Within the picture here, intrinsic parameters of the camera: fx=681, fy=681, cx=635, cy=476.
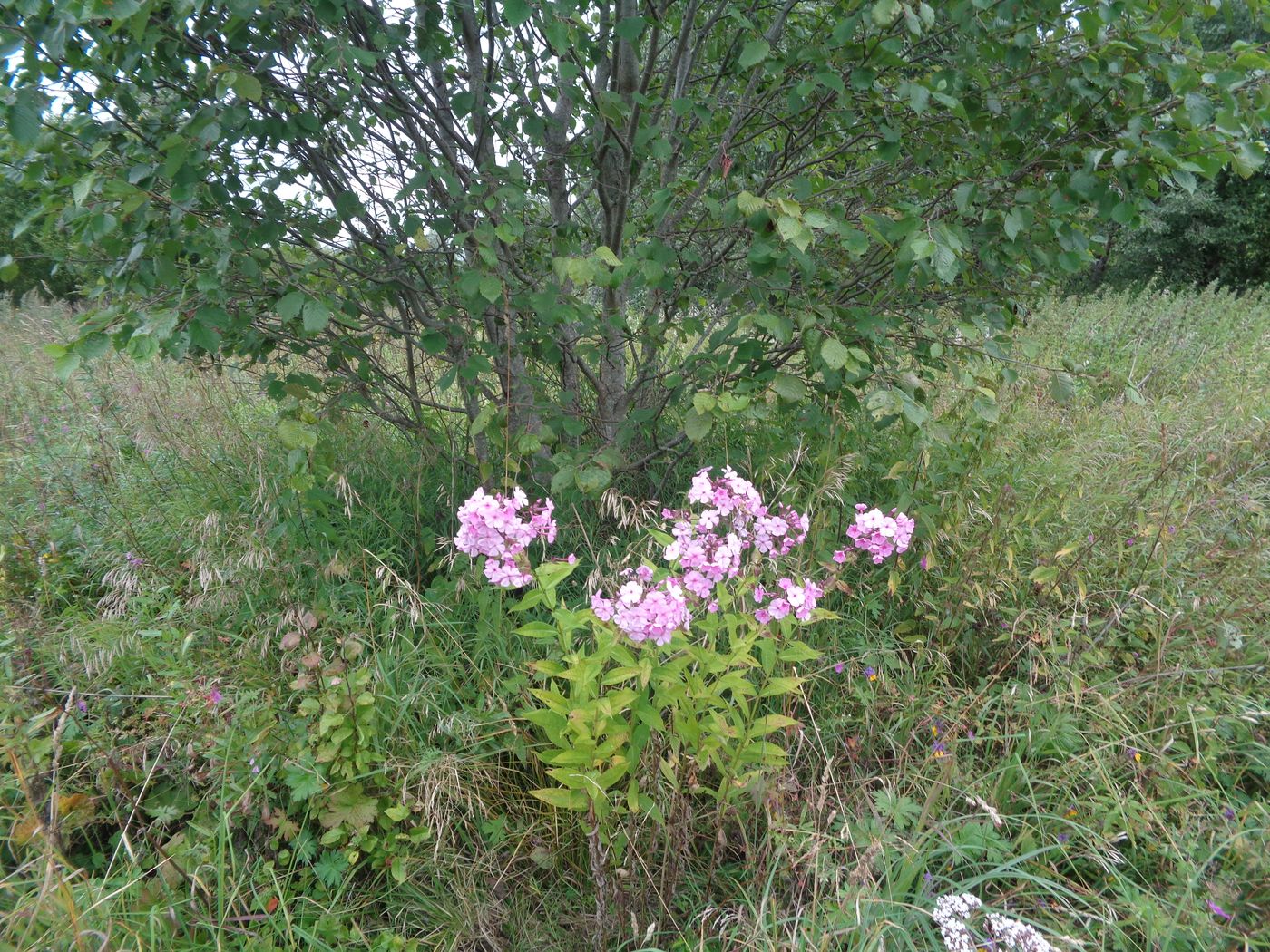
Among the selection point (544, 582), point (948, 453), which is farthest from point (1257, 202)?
point (544, 582)

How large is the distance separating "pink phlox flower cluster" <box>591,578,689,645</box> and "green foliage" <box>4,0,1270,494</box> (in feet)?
2.36

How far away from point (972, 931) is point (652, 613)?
Answer: 3.20 feet

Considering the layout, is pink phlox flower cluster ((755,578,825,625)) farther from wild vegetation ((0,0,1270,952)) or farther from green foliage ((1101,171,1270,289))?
green foliage ((1101,171,1270,289))

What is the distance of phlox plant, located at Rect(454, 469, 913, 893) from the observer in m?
1.53

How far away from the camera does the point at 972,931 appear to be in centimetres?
147

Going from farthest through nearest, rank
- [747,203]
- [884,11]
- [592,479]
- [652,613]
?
[592,479], [747,203], [884,11], [652,613]

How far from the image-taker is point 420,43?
7.06 feet

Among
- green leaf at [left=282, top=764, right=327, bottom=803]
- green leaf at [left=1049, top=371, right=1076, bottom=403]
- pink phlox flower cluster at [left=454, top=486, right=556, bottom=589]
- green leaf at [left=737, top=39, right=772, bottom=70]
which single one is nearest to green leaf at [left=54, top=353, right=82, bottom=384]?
pink phlox flower cluster at [left=454, top=486, right=556, bottom=589]

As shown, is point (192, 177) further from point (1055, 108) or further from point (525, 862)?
point (1055, 108)

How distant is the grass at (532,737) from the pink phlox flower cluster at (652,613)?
1.91ft

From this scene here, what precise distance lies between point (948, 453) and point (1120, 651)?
0.92m

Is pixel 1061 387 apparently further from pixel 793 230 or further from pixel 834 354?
pixel 793 230

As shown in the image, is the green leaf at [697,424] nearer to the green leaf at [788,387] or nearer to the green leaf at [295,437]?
the green leaf at [788,387]

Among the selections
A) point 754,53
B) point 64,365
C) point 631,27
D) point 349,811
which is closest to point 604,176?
point 631,27
